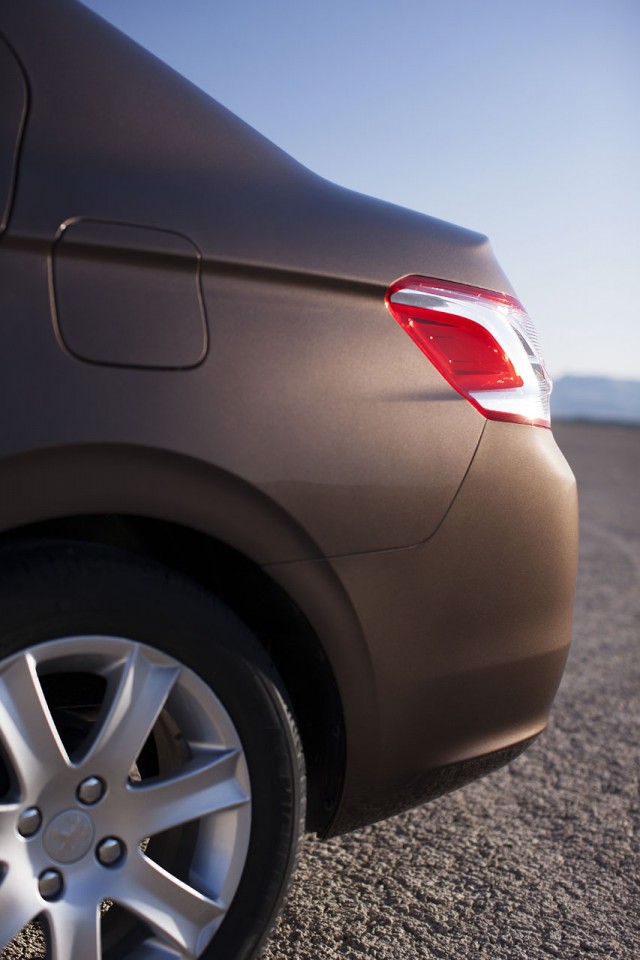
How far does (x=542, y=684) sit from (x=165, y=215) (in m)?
1.20

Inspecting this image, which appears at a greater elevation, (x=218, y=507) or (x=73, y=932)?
(x=218, y=507)

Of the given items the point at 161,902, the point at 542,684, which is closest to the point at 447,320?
the point at 542,684

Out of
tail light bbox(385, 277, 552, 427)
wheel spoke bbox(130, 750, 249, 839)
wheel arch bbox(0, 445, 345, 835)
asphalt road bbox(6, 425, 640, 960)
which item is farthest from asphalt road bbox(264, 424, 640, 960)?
tail light bbox(385, 277, 552, 427)

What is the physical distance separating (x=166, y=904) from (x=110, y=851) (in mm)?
141

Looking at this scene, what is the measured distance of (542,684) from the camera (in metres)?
1.96

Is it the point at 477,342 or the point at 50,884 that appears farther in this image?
the point at 477,342

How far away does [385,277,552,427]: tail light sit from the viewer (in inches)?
69.1

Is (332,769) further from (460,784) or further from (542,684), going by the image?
(542,684)

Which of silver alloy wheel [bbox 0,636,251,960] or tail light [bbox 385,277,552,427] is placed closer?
silver alloy wheel [bbox 0,636,251,960]

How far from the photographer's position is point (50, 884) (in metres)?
1.50

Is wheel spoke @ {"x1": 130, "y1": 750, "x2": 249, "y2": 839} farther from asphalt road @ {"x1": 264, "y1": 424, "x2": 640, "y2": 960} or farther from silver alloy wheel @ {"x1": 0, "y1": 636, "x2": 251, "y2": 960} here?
asphalt road @ {"x1": 264, "y1": 424, "x2": 640, "y2": 960}

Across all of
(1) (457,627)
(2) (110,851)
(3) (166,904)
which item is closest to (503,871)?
(1) (457,627)

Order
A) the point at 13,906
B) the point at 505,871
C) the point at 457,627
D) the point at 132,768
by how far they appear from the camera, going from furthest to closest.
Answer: the point at 505,871
the point at 457,627
the point at 132,768
the point at 13,906

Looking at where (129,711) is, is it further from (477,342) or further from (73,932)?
(477,342)
